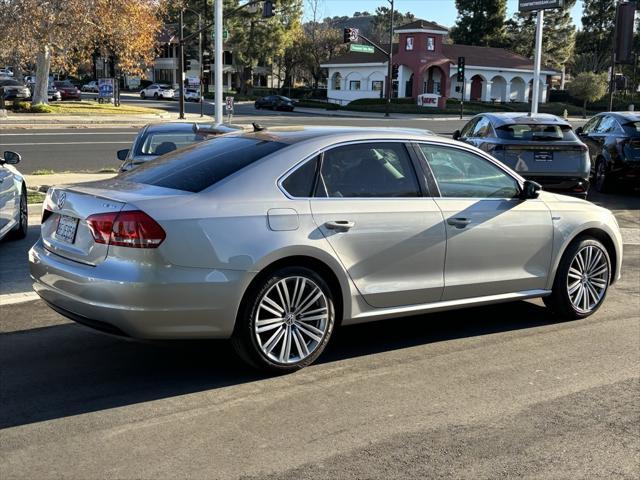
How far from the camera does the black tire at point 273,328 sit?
4691mm

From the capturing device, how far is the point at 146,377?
4.90 metres

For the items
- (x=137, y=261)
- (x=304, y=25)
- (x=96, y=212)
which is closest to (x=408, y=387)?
(x=137, y=261)

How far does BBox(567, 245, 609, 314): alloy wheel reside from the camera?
20.9 ft

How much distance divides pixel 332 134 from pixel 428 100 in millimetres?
59511

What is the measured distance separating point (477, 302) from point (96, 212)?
9.88 feet

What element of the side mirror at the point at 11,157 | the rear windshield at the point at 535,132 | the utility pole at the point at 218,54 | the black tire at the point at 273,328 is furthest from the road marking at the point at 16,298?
the utility pole at the point at 218,54

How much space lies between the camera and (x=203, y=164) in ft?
16.9

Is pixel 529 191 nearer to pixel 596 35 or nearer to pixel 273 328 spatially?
pixel 273 328

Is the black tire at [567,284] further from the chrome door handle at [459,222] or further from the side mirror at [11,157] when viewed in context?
the side mirror at [11,157]

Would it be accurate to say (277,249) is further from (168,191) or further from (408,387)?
(408,387)

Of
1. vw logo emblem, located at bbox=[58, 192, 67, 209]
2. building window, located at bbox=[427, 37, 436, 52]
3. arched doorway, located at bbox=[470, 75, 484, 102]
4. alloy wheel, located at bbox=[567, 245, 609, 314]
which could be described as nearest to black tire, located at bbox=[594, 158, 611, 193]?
alloy wheel, located at bbox=[567, 245, 609, 314]

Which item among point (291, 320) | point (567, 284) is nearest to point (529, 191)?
point (567, 284)

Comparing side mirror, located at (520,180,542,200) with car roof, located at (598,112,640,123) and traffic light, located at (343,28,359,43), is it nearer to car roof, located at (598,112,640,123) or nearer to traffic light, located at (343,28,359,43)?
car roof, located at (598,112,640,123)

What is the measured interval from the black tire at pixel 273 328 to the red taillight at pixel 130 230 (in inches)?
28.7
